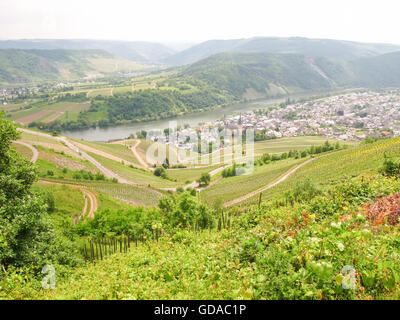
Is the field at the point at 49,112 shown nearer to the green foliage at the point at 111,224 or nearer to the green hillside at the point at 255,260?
the green foliage at the point at 111,224

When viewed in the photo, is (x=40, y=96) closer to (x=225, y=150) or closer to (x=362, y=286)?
(x=225, y=150)

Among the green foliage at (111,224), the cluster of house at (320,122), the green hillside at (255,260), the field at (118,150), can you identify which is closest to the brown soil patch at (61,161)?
the field at (118,150)

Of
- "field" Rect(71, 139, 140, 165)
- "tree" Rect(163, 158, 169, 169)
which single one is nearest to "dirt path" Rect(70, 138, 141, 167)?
"field" Rect(71, 139, 140, 165)

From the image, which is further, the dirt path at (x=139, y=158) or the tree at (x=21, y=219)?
the dirt path at (x=139, y=158)

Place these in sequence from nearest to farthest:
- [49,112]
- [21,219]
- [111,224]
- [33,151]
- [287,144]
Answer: [21,219], [111,224], [33,151], [287,144], [49,112]

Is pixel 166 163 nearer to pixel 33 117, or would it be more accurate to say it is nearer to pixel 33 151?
pixel 33 151

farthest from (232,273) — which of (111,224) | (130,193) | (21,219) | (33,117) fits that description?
(33,117)

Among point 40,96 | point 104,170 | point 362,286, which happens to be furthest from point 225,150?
point 40,96
